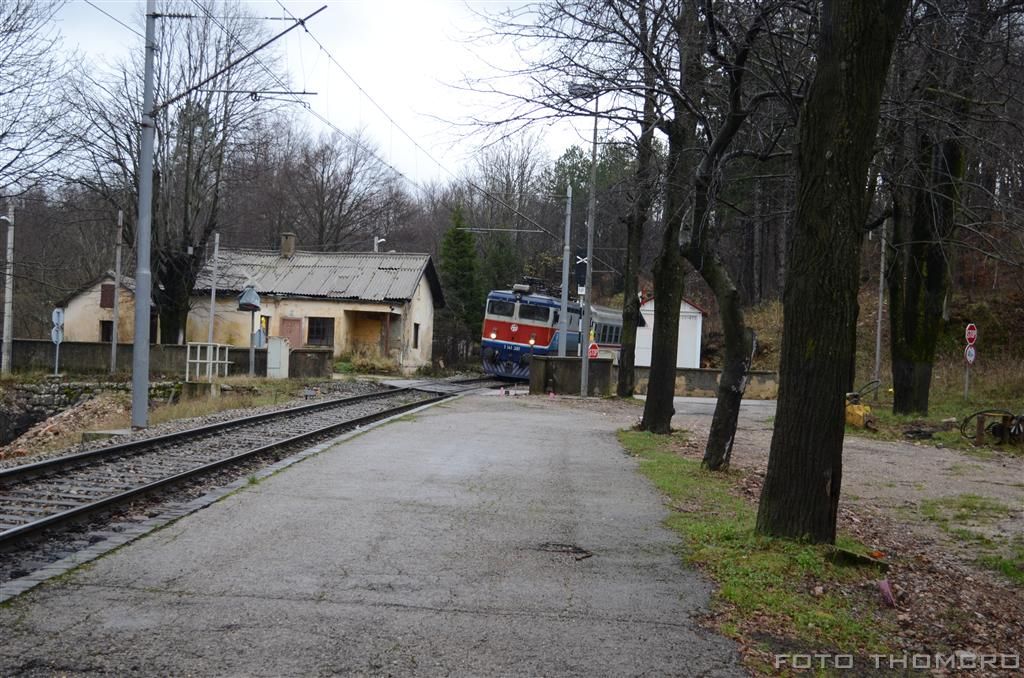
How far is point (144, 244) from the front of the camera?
15672mm

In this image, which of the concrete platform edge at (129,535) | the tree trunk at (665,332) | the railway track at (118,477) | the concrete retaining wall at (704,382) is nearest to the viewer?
the concrete platform edge at (129,535)

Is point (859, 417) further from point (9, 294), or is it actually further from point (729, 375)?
point (9, 294)

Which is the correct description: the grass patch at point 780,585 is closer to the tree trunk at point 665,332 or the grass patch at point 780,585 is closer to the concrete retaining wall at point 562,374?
the tree trunk at point 665,332

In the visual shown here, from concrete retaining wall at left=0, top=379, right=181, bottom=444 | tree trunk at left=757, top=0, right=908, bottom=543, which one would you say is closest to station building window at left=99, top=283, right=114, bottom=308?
concrete retaining wall at left=0, top=379, right=181, bottom=444

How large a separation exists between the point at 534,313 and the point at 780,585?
35.4 meters

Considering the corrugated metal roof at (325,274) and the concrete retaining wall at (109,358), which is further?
the corrugated metal roof at (325,274)

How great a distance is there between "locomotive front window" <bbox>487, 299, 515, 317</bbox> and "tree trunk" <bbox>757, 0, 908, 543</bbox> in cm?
3467

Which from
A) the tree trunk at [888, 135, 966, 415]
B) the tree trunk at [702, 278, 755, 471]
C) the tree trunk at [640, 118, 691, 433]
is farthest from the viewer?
the tree trunk at [888, 135, 966, 415]

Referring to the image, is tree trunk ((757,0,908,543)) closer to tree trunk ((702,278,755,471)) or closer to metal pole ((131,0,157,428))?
tree trunk ((702,278,755,471))

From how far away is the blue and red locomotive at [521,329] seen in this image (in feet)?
137

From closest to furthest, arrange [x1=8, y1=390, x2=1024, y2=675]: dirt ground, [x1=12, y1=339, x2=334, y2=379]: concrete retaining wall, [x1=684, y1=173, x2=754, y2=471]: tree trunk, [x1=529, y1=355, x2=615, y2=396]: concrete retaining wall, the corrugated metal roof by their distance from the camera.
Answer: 1. [x1=8, y1=390, x2=1024, y2=675]: dirt ground
2. [x1=684, y1=173, x2=754, y2=471]: tree trunk
3. [x1=529, y1=355, x2=615, y2=396]: concrete retaining wall
4. [x1=12, y1=339, x2=334, y2=379]: concrete retaining wall
5. the corrugated metal roof

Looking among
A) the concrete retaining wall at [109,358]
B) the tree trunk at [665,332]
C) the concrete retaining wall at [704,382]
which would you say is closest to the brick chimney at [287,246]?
the concrete retaining wall at [109,358]

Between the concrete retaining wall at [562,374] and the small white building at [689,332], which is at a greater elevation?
the small white building at [689,332]

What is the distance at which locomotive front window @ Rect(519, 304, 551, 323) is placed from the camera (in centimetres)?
4166
